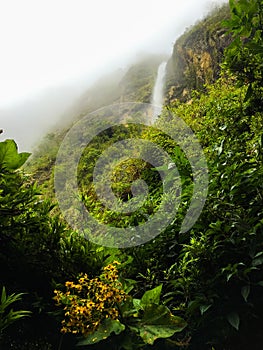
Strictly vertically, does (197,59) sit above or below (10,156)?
below

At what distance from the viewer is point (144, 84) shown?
22.7 metres

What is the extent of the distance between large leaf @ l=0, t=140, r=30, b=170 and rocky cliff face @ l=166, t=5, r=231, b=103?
39.3 ft

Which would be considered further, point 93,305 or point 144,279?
point 144,279

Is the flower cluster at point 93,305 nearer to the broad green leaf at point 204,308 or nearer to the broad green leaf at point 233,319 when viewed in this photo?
the broad green leaf at point 204,308

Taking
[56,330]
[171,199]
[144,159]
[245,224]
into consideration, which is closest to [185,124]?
[144,159]

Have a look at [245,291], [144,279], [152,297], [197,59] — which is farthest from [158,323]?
[197,59]

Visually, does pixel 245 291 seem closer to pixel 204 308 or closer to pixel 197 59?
pixel 204 308

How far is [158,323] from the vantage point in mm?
1302

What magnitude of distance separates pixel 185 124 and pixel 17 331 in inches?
172

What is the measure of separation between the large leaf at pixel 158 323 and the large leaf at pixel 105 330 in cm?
9

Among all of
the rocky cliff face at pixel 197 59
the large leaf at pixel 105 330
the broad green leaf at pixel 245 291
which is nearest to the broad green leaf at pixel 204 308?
the broad green leaf at pixel 245 291

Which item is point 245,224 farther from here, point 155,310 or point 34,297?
point 34,297

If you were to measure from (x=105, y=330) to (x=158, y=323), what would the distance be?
20 cm

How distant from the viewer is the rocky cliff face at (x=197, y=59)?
13641mm
